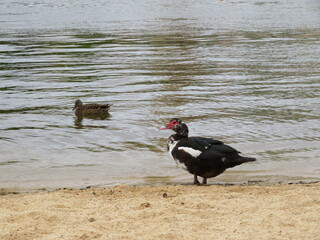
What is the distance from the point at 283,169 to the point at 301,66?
10560 millimetres

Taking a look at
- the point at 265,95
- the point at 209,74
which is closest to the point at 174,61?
the point at 209,74

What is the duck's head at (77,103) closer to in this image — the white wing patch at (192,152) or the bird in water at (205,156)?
the bird in water at (205,156)

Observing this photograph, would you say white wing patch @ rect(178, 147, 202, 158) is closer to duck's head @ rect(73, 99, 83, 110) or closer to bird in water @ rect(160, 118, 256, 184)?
bird in water @ rect(160, 118, 256, 184)

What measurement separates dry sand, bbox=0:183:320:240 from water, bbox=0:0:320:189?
1230mm

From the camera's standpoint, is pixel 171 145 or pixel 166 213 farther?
pixel 171 145

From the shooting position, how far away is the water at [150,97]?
10.5 meters

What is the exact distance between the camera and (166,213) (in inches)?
288

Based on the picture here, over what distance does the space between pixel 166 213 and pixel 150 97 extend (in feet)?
28.6

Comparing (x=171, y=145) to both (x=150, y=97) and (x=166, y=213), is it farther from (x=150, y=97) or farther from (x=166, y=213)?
(x=150, y=97)

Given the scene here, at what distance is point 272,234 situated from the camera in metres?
6.47

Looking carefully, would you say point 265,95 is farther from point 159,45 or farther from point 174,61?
point 159,45

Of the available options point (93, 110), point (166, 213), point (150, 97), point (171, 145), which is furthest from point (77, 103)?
point (166, 213)

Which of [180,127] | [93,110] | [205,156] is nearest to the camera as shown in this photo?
[205,156]

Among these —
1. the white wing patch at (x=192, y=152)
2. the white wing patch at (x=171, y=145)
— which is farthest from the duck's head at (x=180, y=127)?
the white wing patch at (x=192, y=152)
